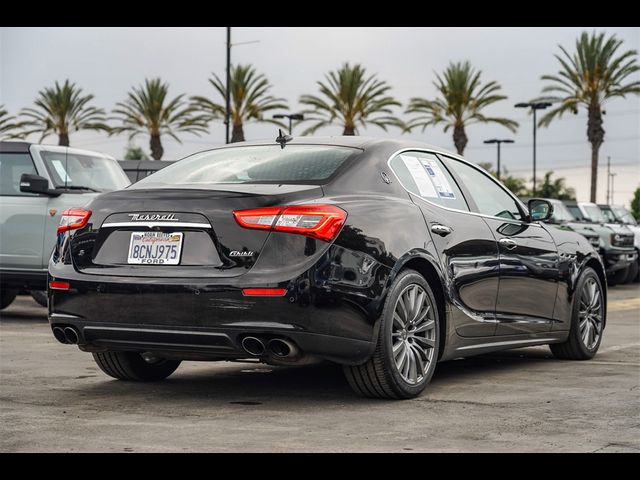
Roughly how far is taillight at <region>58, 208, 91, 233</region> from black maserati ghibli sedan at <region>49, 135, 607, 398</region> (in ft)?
0.04

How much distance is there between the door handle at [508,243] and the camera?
794 centimetres

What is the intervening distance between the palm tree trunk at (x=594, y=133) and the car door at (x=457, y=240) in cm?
Result: 4656

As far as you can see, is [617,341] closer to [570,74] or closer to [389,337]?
[389,337]

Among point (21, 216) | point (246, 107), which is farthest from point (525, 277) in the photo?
point (246, 107)

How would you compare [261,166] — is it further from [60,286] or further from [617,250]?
[617,250]

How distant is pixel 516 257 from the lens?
8.08 meters

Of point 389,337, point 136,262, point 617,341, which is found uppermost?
point 136,262

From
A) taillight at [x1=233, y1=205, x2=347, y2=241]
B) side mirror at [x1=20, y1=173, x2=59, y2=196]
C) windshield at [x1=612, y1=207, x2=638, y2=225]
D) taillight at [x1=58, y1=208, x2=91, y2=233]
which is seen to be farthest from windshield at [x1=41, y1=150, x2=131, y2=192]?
windshield at [x1=612, y1=207, x2=638, y2=225]

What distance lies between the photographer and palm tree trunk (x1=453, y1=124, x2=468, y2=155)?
55.9m

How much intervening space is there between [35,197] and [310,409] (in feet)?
23.9

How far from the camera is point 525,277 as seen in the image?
8.20 m

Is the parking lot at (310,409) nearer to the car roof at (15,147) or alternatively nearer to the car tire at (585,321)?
the car tire at (585,321)

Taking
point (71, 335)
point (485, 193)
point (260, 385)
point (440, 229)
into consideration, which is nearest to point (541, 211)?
point (485, 193)
